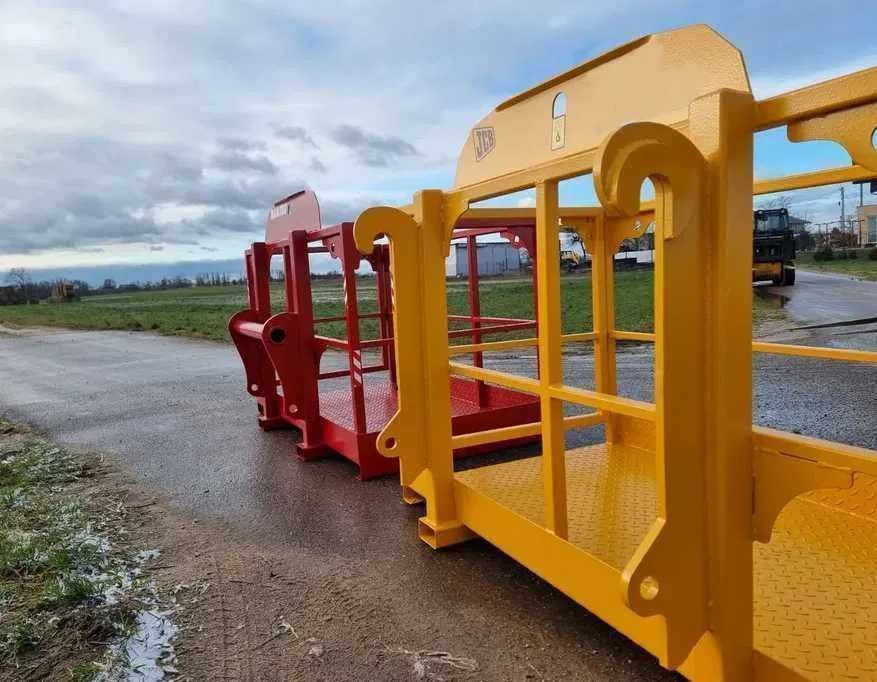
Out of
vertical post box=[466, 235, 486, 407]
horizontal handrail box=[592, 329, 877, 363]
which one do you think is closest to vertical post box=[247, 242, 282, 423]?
vertical post box=[466, 235, 486, 407]

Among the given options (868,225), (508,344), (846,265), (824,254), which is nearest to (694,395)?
(508,344)

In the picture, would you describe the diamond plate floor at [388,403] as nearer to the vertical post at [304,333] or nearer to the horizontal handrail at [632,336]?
the vertical post at [304,333]

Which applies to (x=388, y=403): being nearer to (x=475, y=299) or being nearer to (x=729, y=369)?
(x=475, y=299)

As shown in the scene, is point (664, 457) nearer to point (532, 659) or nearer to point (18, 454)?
point (532, 659)

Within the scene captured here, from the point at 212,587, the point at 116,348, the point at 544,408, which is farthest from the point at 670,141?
the point at 116,348

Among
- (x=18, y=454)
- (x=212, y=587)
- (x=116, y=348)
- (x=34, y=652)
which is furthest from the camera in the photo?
(x=116, y=348)

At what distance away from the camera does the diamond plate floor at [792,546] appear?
7.62 feet

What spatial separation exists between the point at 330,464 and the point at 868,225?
174 feet

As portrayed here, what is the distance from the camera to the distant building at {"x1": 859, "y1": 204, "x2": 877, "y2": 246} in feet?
146

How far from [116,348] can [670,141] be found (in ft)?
59.2

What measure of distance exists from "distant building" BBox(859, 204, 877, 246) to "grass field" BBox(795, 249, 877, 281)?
6.36 feet

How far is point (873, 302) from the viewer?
18.2m

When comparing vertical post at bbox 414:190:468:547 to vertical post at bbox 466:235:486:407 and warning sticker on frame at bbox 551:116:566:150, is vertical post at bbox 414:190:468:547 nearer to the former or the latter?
warning sticker on frame at bbox 551:116:566:150

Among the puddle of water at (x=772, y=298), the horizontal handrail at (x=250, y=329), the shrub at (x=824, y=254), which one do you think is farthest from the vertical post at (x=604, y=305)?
the shrub at (x=824, y=254)
